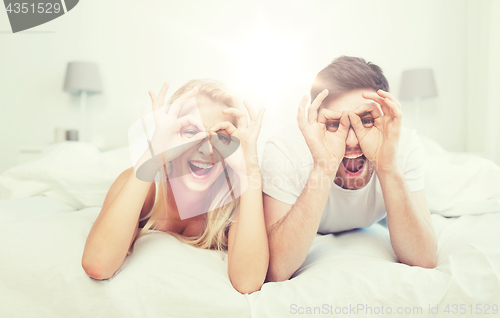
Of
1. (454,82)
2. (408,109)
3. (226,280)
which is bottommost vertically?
(226,280)

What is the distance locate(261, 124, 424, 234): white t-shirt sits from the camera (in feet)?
2.50

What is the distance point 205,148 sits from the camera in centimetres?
76

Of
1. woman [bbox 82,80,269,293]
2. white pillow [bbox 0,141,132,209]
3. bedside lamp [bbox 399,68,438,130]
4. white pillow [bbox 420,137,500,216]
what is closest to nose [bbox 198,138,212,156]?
woman [bbox 82,80,269,293]

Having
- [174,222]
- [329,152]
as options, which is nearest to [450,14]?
[329,152]

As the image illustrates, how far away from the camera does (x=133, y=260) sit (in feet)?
2.01

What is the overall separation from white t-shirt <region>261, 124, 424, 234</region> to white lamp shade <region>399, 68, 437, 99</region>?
2.76 feet

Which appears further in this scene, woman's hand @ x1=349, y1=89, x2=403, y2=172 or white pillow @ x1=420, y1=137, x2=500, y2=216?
white pillow @ x1=420, y1=137, x2=500, y2=216

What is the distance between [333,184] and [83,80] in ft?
4.79

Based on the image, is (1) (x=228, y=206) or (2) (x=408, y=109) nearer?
(1) (x=228, y=206)

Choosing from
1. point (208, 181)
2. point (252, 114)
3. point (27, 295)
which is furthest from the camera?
point (208, 181)

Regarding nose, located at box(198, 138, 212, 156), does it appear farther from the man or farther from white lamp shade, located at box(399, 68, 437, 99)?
white lamp shade, located at box(399, 68, 437, 99)

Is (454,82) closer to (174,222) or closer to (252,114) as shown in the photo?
(252,114)

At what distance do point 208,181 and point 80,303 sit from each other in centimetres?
40

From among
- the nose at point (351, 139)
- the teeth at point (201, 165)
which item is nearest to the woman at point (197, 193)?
the teeth at point (201, 165)
